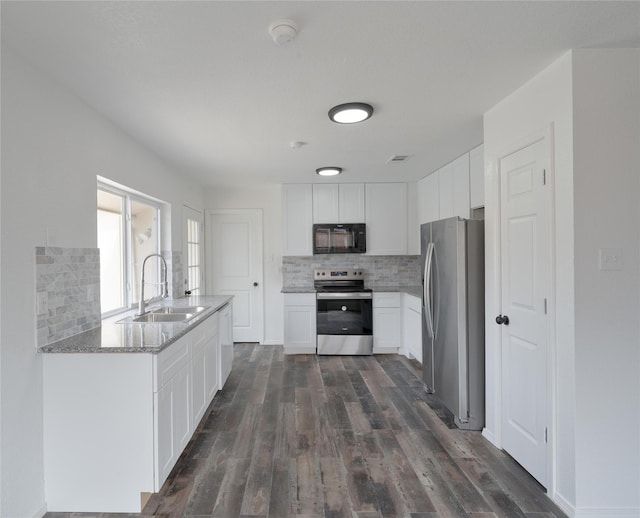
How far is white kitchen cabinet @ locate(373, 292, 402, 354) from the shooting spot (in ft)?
15.9

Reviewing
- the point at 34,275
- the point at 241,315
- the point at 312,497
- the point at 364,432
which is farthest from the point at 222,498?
the point at 241,315

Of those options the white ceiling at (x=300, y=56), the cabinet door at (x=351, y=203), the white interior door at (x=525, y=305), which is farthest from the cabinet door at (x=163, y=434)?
the cabinet door at (x=351, y=203)

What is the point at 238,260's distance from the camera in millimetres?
5395

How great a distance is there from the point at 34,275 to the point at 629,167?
123 inches

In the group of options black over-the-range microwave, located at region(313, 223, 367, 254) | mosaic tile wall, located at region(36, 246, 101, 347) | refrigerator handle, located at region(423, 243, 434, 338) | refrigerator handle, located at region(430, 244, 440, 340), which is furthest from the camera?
black over-the-range microwave, located at region(313, 223, 367, 254)

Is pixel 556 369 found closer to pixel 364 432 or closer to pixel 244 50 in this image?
pixel 364 432

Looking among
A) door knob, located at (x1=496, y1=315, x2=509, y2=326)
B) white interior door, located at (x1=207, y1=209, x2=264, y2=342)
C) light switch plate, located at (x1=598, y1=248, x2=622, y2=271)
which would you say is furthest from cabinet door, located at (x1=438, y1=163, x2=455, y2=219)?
white interior door, located at (x1=207, y1=209, x2=264, y2=342)

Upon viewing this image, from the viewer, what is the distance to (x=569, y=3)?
56.7 inches

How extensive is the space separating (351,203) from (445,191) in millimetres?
1382

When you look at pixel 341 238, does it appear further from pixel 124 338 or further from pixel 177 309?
pixel 124 338

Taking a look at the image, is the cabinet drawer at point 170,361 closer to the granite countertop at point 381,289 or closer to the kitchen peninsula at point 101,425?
the kitchen peninsula at point 101,425

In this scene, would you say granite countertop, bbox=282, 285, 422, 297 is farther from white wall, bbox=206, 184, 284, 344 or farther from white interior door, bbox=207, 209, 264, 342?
white interior door, bbox=207, 209, 264, 342

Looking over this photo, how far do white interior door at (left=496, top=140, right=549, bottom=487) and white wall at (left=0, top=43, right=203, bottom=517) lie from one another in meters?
2.77

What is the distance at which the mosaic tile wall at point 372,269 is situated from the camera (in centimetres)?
529
